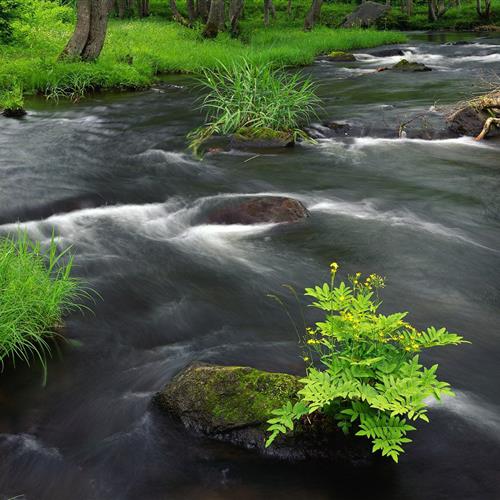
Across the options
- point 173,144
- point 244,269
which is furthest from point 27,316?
point 173,144

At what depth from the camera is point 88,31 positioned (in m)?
17.8

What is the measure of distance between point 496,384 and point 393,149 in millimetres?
7446

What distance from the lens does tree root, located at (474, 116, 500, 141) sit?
1148cm

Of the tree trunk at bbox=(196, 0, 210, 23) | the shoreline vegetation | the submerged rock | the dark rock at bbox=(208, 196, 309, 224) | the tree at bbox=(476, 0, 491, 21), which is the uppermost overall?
the tree trunk at bbox=(196, 0, 210, 23)

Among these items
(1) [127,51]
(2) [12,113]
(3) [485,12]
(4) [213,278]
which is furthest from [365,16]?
(4) [213,278]

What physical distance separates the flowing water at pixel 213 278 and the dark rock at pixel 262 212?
6.8 inches

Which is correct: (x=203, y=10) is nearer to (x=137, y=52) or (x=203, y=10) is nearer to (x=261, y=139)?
(x=137, y=52)

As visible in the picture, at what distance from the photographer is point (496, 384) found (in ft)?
14.7

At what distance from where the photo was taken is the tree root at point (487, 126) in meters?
11.5

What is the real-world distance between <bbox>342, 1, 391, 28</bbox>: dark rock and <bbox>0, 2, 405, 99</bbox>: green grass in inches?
293

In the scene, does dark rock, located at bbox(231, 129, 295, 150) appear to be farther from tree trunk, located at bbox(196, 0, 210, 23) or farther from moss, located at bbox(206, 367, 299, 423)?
tree trunk, located at bbox(196, 0, 210, 23)

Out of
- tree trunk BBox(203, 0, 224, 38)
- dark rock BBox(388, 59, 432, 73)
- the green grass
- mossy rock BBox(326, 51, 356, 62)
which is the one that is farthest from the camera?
tree trunk BBox(203, 0, 224, 38)

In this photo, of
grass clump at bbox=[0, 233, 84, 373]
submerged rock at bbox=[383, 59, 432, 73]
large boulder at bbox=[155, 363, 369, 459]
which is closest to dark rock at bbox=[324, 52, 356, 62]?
submerged rock at bbox=[383, 59, 432, 73]

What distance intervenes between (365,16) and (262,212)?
1466 inches
